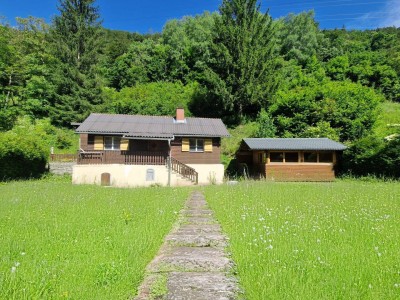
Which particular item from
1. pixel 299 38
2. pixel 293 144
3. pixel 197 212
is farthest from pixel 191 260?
pixel 299 38

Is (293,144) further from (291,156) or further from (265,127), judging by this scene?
(265,127)

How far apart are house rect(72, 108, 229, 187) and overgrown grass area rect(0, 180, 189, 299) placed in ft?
42.8

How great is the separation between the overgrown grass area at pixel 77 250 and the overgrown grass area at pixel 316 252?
1540mm

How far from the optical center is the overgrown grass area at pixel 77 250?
3.44 m

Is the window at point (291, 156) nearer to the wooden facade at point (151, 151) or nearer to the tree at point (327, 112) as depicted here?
the wooden facade at point (151, 151)

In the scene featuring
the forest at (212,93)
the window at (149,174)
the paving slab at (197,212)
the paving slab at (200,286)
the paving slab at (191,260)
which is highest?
the forest at (212,93)

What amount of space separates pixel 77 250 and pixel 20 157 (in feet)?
73.6

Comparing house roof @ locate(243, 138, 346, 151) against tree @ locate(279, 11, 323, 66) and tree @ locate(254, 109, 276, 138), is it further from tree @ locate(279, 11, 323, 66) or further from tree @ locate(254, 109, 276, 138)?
tree @ locate(279, 11, 323, 66)

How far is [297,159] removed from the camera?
25281 mm

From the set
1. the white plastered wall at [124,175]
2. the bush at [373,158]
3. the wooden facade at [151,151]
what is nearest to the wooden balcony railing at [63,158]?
the wooden facade at [151,151]

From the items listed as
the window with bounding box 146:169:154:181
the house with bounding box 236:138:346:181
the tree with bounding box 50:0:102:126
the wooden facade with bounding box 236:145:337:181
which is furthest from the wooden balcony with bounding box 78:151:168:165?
the tree with bounding box 50:0:102:126

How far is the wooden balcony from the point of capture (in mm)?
22312

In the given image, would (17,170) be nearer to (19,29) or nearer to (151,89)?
(151,89)

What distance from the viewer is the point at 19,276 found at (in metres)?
3.73
